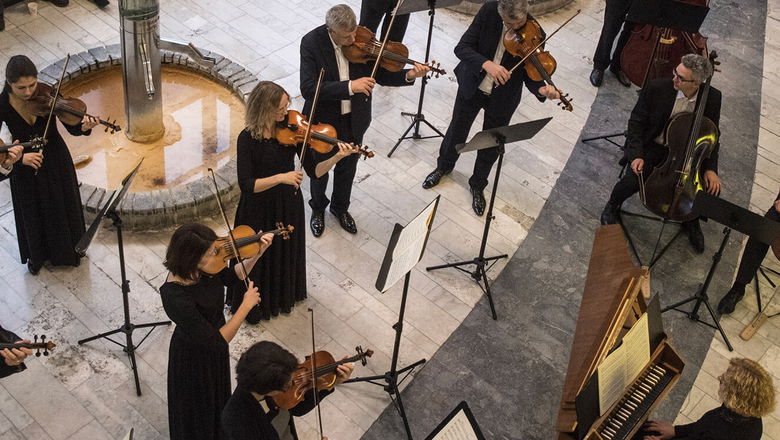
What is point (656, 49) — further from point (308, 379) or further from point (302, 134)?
point (308, 379)

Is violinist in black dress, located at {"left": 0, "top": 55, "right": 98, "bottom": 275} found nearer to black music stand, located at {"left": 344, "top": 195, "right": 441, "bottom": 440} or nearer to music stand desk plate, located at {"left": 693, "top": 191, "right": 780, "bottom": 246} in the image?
black music stand, located at {"left": 344, "top": 195, "right": 441, "bottom": 440}

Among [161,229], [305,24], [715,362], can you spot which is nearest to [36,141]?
[161,229]

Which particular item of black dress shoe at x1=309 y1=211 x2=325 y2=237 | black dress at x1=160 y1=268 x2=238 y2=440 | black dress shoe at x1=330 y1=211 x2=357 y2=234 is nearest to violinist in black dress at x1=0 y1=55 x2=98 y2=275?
black dress at x1=160 y1=268 x2=238 y2=440

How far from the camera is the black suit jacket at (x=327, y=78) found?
5.05 m

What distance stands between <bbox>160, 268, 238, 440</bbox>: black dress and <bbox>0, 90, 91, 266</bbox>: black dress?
144 cm

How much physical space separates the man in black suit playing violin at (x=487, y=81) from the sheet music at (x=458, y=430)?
2512mm

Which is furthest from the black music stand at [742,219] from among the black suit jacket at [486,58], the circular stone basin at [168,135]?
the circular stone basin at [168,135]

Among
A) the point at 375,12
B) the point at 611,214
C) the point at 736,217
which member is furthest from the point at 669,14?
the point at 375,12

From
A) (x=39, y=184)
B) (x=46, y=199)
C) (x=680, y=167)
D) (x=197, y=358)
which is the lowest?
(x=46, y=199)

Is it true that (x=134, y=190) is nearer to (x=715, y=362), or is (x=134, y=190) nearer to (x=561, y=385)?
(x=561, y=385)

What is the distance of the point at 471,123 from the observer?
238 inches

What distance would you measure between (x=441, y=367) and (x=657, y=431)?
4.31 ft

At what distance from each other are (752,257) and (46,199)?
15.0 ft

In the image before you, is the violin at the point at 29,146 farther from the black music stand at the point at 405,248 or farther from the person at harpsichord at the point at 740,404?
the person at harpsichord at the point at 740,404
